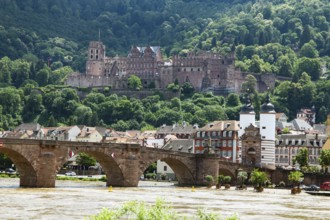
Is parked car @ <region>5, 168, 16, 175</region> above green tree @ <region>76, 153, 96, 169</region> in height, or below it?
below

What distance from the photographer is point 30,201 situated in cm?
7425

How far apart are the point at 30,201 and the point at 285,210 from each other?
1979 cm

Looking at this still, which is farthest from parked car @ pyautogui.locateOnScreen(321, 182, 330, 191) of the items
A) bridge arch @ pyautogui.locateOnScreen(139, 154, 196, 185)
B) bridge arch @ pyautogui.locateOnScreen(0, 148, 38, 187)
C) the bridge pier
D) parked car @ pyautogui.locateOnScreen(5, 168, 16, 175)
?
parked car @ pyautogui.locateOnScreen(5, 168, 16, 175)

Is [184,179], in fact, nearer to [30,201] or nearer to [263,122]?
[263,122]

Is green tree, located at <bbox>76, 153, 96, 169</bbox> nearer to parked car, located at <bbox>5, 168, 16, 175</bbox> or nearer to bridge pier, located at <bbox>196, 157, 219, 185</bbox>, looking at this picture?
parked car, located at <bbox>5, 168, 16, 175</bbox>

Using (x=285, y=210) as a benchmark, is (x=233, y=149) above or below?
above

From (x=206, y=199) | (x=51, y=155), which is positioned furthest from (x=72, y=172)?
(x=206, y=199)

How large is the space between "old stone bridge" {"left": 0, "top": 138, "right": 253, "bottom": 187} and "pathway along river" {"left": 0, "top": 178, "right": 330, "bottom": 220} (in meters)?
3.38

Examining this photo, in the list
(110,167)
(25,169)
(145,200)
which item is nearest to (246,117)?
(110,167)

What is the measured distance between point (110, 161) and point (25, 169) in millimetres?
10889

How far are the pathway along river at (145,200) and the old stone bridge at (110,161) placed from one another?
3379mm

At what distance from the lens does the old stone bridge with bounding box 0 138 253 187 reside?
95.6 m

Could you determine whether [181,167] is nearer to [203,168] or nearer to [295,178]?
[203,168]

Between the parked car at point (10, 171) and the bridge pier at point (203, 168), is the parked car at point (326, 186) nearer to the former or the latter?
the bridge pier at point (203, 168)
